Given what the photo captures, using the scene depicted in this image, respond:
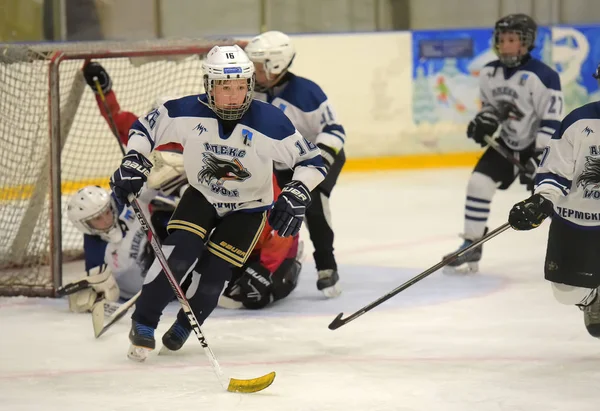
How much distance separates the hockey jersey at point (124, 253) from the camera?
4492 millimetres

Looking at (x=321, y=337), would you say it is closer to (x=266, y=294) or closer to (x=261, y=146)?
(x=266, y=294)

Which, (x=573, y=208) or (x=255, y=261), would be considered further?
(x=255, y=261)

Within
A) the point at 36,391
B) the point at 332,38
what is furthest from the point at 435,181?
the point at 36,391

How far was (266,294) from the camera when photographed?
448 centimetres

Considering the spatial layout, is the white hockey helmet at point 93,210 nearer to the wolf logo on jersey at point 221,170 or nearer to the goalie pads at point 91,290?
the goalie pads at point 91,290

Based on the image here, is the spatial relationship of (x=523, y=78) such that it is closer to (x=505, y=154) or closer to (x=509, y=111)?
(x=509, y=111)

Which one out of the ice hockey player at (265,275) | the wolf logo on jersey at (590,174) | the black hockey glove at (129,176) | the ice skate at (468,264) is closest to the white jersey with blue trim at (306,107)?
the ice hockey player at (265,275)

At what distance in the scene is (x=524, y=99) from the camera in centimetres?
512

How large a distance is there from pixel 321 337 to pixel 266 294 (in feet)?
1.63

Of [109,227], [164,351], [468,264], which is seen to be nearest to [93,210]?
[109,227]

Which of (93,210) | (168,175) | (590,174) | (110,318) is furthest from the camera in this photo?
(168,175)

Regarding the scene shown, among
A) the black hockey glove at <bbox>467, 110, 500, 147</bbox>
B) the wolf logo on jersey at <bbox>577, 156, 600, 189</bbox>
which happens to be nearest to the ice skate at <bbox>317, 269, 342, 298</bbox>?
the black hockey glove at <bbox>467, 110, 500, 147</bbox>

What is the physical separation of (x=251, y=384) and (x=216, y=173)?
0.70 metres

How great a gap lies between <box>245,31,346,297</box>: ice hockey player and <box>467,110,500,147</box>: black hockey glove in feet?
2.47
